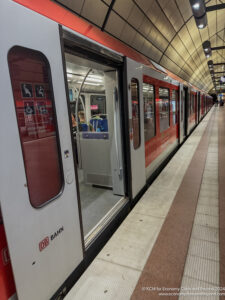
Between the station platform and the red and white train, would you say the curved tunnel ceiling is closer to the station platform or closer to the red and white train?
the red and white train

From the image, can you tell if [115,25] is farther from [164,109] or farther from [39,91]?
[39,91]

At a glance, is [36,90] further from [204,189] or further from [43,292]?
[204,189]

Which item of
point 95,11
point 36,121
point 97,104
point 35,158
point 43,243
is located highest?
point 95,11

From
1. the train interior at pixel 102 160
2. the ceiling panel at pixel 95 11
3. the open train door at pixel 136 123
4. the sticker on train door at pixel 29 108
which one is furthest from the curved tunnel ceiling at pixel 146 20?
the sticker on train door at pixel 29 108

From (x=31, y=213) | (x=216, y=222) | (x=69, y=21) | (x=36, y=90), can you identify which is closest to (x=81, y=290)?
(x=31, y=213)

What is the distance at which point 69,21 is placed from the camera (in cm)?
165

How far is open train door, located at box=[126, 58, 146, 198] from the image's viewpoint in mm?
2848

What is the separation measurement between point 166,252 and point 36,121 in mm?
1850

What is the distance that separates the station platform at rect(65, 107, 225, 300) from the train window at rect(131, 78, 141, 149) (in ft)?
3.32

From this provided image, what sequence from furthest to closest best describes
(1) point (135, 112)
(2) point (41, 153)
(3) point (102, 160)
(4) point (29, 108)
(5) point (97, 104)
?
(5) point (97, 104), (3) point (102, 160), (1) point (135, 112), (2) point (41, 153), (4) point (29, 108)

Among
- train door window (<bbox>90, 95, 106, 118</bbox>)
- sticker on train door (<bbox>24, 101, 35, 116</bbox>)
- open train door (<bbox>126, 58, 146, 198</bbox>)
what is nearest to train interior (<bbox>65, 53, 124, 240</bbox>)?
open train door (<bbox>126, 58, 146, 198</bbox>)

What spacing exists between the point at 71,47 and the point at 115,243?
210 centimetres

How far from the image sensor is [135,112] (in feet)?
10.2

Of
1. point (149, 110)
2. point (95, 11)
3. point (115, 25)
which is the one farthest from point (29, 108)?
point (115, 25)
